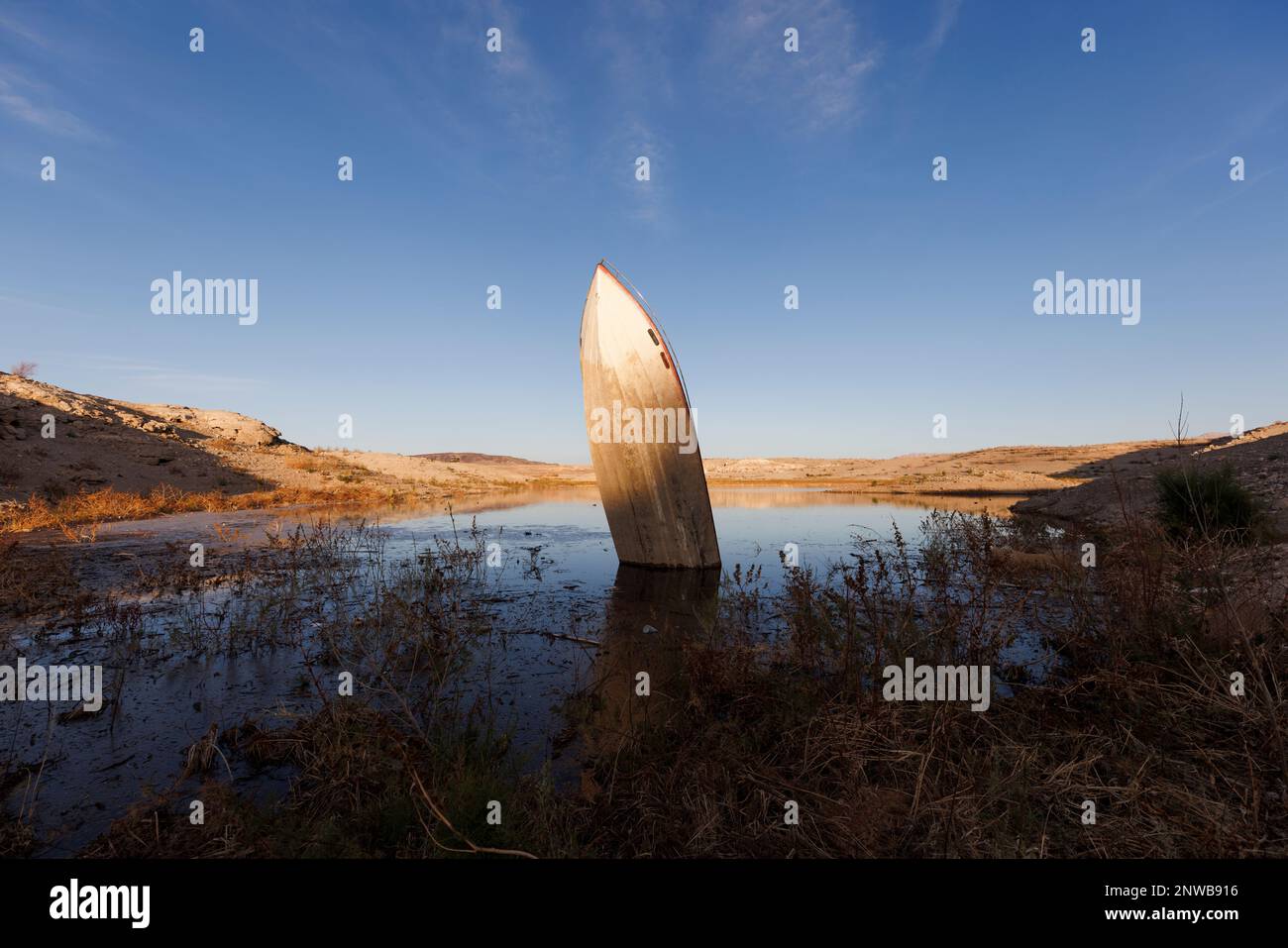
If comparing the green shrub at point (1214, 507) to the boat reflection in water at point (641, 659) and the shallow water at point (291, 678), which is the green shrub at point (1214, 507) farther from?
the boat reflection in water at point (641, 659)

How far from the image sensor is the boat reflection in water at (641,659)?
385cm

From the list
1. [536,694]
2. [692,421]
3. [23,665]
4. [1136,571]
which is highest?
[692,421]

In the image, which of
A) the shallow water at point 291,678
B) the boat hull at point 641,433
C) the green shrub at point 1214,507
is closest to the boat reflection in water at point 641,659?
the shallow water at point 291,678

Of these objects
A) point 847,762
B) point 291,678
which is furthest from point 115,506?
point 847,762

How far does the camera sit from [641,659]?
540 centimetres

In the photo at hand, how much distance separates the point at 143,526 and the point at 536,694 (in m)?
15.5

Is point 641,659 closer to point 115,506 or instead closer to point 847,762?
point 847,762

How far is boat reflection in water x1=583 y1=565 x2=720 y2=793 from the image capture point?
3854 mm

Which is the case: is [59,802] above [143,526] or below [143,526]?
below

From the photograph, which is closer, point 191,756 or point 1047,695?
Result: point 191,756

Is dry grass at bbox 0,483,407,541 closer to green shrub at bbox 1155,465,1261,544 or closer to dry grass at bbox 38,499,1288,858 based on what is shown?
dry grass at bbox 38,499,1288,858
